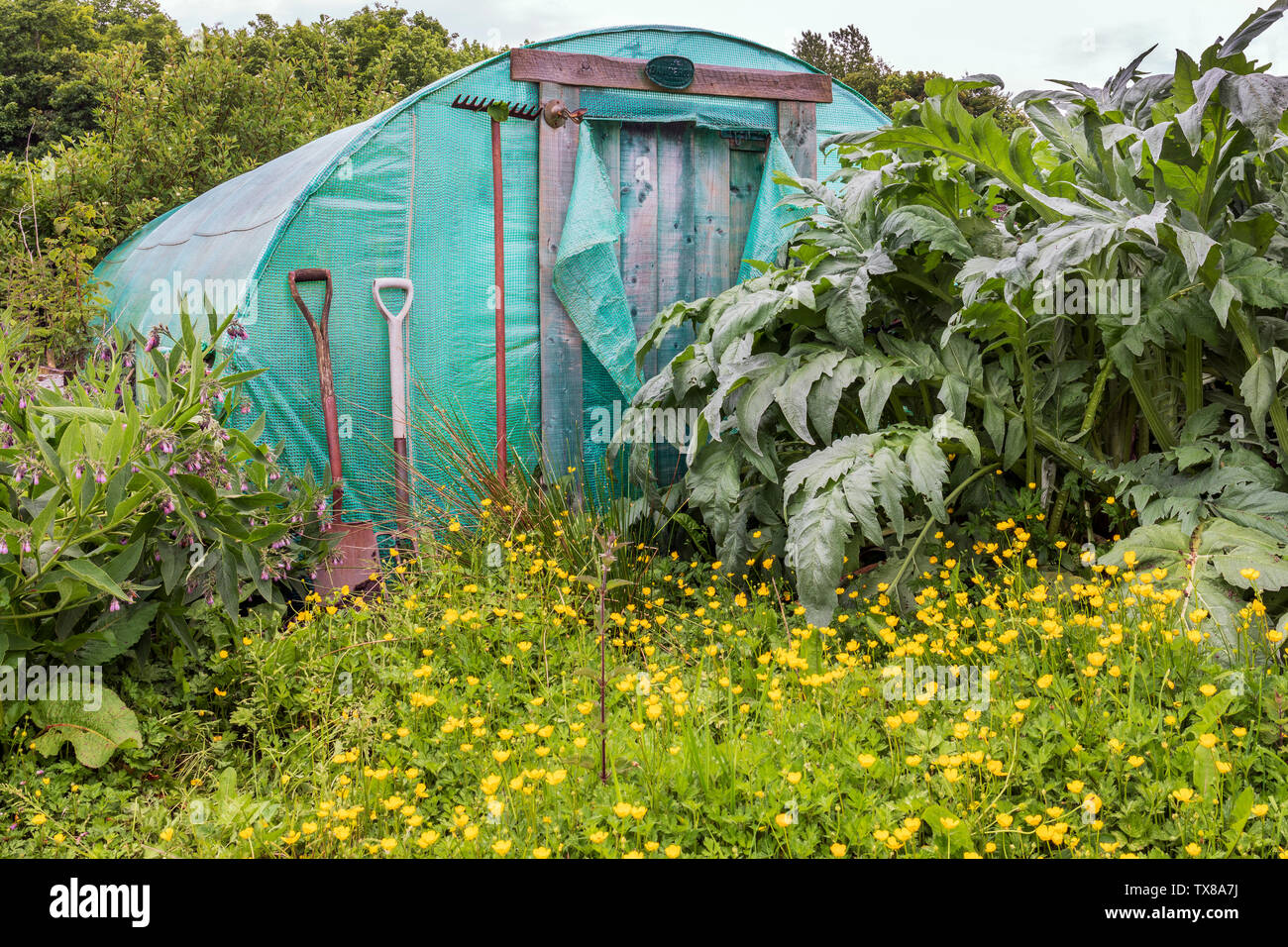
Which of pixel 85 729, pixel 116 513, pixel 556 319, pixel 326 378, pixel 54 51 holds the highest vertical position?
pixel 54 51

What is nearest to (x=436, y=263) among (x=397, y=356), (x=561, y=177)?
(x=397, y=356)

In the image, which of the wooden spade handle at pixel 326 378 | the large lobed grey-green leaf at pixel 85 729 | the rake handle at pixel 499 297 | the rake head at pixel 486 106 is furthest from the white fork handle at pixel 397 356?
the large lobed grey-green leaf at pixel 85 729

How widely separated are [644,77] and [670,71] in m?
0.13

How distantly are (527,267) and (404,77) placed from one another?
14.8 meters

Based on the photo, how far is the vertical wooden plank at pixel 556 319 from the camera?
480cm

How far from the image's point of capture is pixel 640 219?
16.4 feet

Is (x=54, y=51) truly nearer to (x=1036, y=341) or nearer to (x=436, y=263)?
(x=436, y=263)

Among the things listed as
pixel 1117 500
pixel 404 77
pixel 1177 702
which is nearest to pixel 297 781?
pixel 1177 702

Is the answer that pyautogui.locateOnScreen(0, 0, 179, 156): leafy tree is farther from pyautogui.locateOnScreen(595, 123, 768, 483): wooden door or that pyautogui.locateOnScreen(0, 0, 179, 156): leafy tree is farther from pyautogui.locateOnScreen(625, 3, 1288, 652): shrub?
pyautogui.locateOnScreen(625, 3, 1288, 652): shrub

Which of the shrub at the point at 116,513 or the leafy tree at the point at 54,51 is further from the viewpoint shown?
the leafy tree at the point at 54,51

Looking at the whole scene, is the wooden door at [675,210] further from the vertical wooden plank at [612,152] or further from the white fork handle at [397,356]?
the white fork handle at [397,356]

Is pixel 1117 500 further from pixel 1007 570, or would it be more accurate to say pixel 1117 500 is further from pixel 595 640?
pixel 595 640

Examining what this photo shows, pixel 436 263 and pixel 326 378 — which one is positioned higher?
pixel 436 263

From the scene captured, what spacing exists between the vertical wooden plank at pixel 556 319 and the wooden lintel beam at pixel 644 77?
8 centimetres
